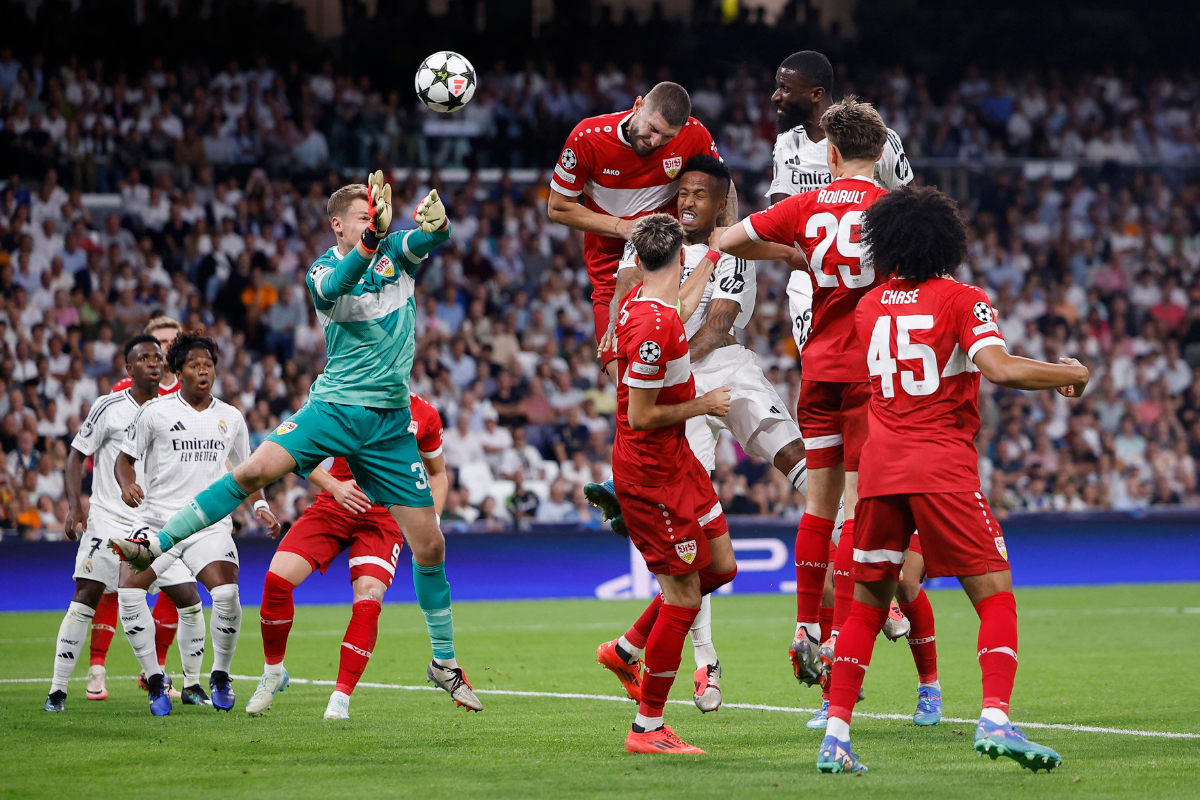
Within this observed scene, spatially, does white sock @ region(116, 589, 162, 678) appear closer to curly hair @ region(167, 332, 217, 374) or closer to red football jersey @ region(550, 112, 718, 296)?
curly hair @ region(167, 332, 217, 374)

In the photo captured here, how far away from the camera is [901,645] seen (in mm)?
12141

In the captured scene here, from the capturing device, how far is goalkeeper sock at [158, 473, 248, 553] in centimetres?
679

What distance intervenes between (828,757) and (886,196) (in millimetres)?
2332

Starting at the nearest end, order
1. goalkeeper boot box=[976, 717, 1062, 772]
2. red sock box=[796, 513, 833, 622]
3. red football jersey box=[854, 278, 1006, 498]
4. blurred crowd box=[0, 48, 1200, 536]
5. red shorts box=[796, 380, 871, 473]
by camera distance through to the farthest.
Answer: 1. goalkeeper boot box=[976, 717, 1062, 772]
2. red football jersey box=[854, 278, 1006, 498]
3. red shorts box=[796, 380, 871, 473]
4. red sock box=[796, 513, 833, 622]
5. blurred crowd box=[0, 48, 1200, 536]

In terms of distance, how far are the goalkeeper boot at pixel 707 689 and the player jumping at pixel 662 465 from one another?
826mm

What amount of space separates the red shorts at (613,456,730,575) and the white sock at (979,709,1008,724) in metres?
1.55

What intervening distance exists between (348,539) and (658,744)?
293 cm

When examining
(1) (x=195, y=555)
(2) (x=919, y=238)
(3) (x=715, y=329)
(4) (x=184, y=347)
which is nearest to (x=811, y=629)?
(3) (x=715, y=329)

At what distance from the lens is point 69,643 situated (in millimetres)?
8273

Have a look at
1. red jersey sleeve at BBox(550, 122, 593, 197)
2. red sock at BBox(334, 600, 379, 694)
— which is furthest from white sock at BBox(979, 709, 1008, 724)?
red jersey sleeve at BBox(550, 122, 593, 197)

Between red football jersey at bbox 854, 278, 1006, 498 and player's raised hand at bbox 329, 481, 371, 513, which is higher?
red football jersey at bbox 854, 278, 1006, 498

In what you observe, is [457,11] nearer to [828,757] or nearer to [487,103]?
[487,103]

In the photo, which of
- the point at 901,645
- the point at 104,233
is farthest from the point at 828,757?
the point at 104,233

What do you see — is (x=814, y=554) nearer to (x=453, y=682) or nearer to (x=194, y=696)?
(x=453, y=682)
